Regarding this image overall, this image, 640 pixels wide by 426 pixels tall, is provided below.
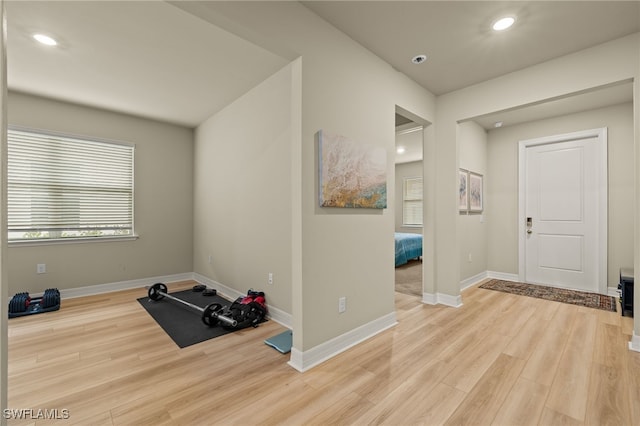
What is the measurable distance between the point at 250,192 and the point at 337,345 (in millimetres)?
2134

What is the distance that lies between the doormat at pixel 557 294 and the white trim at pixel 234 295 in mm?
3236

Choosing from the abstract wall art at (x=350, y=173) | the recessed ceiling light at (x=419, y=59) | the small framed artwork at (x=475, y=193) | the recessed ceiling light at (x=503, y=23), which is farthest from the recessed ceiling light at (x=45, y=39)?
the small framed artwork at (x=475, y=193)

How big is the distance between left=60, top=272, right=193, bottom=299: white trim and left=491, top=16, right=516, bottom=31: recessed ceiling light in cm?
544

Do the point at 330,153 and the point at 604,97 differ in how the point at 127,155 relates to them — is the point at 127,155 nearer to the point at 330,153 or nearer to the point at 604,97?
the point at 330,153

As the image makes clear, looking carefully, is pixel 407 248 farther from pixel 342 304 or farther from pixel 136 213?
pixel 136 213

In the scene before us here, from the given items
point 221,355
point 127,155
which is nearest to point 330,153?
point 221,355

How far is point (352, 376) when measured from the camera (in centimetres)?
200

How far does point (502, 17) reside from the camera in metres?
2.19

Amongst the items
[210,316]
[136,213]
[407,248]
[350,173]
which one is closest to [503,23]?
[350,173]

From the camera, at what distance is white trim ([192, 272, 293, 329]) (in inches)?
117

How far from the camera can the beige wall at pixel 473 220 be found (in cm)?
430

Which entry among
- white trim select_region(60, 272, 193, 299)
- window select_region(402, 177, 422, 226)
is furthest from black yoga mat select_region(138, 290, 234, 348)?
window select_region(402, 177, 422, 226)

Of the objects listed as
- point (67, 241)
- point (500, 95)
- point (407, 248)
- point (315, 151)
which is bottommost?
point (407, 248)

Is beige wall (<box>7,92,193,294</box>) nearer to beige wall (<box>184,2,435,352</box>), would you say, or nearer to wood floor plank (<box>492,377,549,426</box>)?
beige wall (<box>184,2,435,352</box>)
